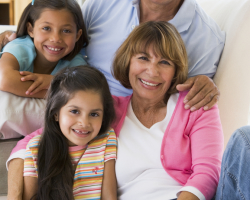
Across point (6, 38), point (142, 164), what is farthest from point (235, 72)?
point (6, 38)

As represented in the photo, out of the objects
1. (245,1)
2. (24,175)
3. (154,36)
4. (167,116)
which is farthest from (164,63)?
(24,175)

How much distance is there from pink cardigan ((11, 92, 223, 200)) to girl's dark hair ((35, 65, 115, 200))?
0.11 meters

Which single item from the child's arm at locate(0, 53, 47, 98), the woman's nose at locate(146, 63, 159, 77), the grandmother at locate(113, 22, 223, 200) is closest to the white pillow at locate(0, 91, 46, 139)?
the child's arm at locate(0, 53, 47, 98)

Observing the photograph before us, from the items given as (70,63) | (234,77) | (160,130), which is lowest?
(160,130)

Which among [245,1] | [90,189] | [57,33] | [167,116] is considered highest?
[245,1]

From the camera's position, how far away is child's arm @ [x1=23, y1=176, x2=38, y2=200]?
1.20 m

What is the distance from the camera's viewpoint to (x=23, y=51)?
1.57 m

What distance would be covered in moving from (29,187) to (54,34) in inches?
30.1

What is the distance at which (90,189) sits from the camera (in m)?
1.25

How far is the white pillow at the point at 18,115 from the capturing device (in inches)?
53.7

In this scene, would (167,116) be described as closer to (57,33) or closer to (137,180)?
(137,180)

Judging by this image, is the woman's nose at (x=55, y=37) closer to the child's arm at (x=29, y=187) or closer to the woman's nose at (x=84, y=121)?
the woman's nose at (x=84, y=121)

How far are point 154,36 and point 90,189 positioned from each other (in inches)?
27.1

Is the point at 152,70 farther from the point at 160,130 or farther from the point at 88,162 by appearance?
the point at 88,162
